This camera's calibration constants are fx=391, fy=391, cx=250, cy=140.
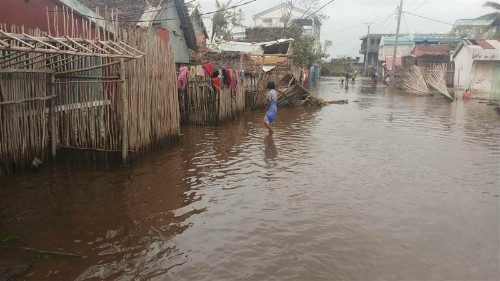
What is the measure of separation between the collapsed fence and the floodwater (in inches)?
20.3

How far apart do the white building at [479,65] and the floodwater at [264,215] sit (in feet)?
64.9

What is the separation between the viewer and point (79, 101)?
7.29m

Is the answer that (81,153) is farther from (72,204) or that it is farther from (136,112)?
(72,204)

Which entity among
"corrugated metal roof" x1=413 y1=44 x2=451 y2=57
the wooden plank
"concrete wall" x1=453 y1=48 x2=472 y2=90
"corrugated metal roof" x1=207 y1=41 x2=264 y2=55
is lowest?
the wooden plank

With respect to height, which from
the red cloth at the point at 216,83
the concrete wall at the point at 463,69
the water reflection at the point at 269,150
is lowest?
the water reflection at the point at 269,150

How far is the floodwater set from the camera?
407 cm

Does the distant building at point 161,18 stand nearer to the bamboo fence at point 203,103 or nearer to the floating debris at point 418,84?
the bamboo fence at point 203,103

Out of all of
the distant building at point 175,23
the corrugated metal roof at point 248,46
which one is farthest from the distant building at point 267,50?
the distant building at point 175,23

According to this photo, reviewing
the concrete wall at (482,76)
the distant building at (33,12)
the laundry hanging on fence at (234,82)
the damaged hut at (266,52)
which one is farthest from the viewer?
the concrete wall at (482,76)

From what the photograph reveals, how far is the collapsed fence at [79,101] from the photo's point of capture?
6359 mm

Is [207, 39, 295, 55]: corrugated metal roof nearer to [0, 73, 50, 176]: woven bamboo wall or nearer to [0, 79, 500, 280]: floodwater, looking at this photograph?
[0, 79, 500, 280]: floodwater

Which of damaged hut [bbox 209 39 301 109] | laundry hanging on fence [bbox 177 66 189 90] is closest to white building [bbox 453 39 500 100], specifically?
damaged hut [bbox 209 39 301 109]

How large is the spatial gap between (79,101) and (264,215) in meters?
4.25

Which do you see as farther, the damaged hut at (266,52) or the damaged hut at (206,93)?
the damaged hut at (266,52)
